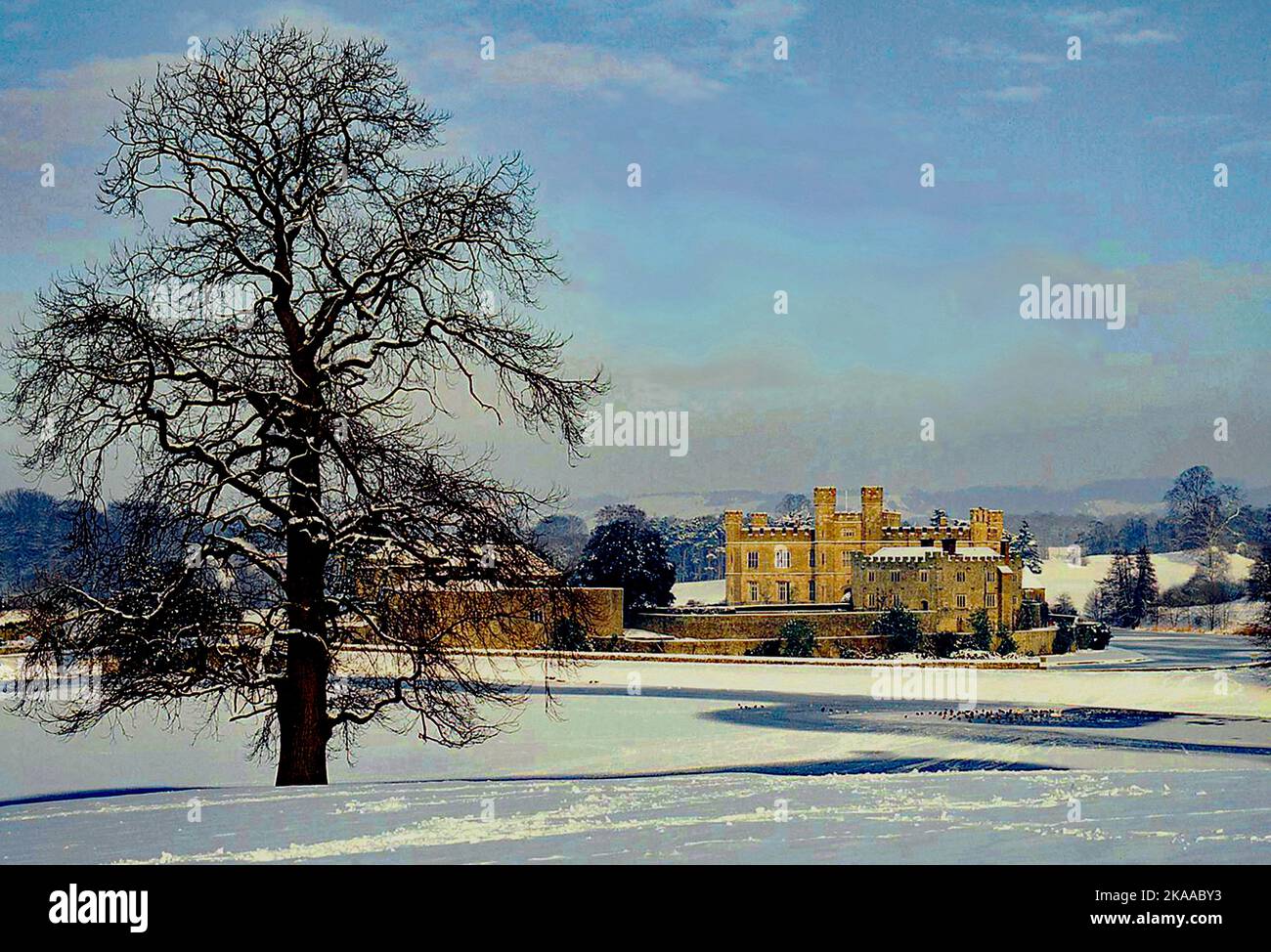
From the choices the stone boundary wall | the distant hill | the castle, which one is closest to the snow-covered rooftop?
the castle

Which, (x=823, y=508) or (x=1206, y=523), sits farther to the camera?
(x=1206, y=523)

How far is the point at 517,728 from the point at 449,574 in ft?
22.0

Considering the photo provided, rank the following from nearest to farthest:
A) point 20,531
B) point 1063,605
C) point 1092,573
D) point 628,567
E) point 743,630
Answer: point 20,531 → point 743,630 → point 628,567 → point 1063,605 → point 1092,573

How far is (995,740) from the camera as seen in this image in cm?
1733

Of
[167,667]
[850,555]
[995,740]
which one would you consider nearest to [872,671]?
[995,740]

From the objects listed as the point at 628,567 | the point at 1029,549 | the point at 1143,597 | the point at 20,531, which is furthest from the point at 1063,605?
the point at 20,531

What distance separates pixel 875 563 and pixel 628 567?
11211 millimetres

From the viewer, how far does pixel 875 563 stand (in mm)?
53625

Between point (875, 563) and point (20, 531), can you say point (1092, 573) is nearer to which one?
point (875, 563)
